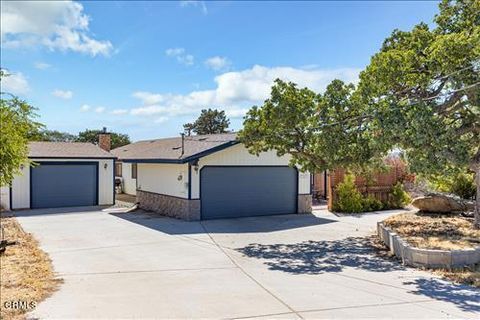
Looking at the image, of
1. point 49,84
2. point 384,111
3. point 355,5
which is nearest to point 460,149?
point 384,111

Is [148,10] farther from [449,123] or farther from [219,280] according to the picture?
[449,123]

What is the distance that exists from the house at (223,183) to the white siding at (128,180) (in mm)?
6505

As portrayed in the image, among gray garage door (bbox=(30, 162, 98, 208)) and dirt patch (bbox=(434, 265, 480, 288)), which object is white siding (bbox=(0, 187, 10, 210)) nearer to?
gray garage door (bbox=(30, 162, 98, 208))

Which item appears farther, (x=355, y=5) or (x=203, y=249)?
(x=355, y=5)

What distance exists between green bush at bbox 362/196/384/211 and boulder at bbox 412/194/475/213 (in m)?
Result: 3.47

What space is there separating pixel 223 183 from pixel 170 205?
2.48 m

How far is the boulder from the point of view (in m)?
14.0

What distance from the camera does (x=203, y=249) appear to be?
1020cm

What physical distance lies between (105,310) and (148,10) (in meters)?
8.39

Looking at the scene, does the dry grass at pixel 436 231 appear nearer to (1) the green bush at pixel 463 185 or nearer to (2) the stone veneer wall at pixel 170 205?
(1) the green bush at pixel 463 185

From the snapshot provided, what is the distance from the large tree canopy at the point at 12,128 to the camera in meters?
7.31

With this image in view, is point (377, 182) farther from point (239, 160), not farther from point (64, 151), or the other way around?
point (64, 151)

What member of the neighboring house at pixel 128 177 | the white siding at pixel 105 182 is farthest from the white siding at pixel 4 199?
the neighboring house at pixel 128 177

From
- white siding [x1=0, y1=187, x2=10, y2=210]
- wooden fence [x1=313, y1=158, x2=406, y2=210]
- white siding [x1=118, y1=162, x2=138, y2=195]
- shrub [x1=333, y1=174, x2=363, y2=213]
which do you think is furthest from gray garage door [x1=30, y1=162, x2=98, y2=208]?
shrub [x1=333, y1=174, x2=363, y2=213]
